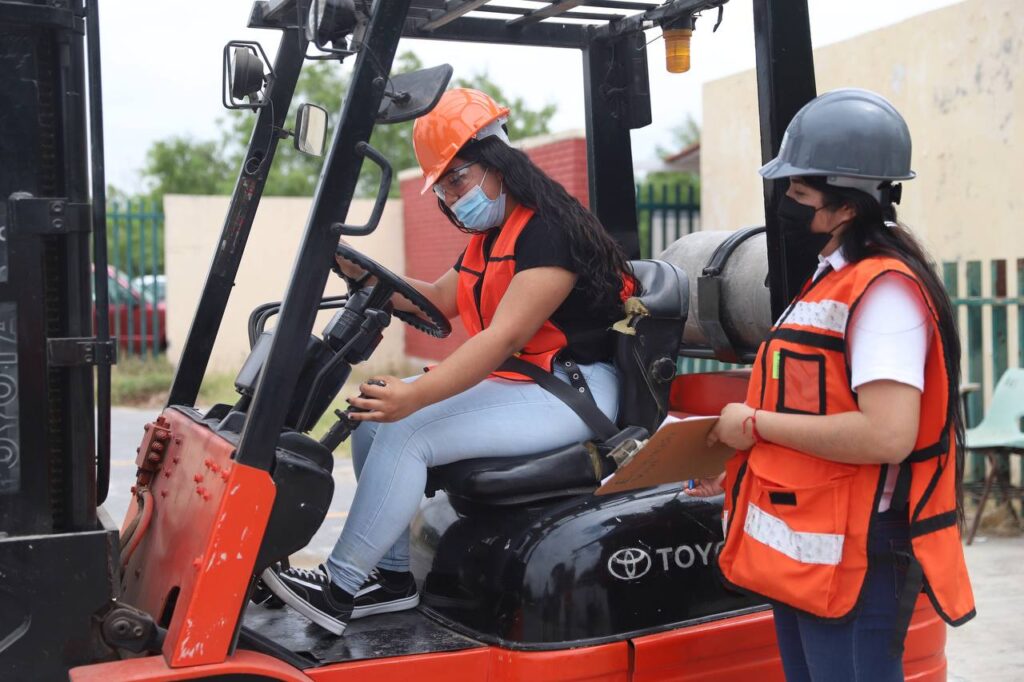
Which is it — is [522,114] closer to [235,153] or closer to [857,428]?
[235,153]

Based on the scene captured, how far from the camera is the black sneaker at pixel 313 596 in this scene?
9.29 ft

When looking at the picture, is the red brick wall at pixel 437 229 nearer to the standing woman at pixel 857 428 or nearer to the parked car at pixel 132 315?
the parked car at pixel 132 315

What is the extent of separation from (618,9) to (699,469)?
1.70 metres

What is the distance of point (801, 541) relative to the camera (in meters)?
2.35

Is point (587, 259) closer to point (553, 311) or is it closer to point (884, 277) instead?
point (553, 311)

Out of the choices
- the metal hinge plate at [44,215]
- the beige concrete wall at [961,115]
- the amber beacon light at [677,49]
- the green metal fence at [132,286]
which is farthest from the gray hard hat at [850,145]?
the green metal fence at [132,286]

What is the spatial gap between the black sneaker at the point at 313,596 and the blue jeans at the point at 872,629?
1.16m

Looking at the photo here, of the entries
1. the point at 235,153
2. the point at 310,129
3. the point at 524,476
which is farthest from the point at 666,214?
the point at 235,153

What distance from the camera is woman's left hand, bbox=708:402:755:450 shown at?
2.46m

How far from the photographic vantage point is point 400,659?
9.15 ft

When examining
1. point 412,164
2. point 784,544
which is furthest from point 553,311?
point 412,164

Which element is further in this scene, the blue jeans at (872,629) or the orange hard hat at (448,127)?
the orange hard hat at (448,127)

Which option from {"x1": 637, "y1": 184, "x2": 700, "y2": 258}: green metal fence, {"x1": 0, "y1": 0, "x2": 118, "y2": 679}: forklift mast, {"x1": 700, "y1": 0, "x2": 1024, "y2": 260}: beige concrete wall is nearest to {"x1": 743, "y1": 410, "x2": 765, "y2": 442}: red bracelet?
{"x1": 0, "y1": 0, "x2": 118, "y2": 679}: forklift mast

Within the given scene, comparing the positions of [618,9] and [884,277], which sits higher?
[618,9]
